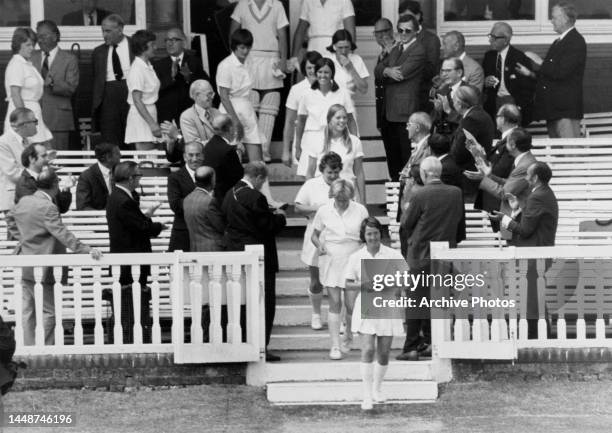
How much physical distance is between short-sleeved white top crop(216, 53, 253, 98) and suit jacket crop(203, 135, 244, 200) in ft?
5.92

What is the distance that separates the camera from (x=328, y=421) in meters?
13.4

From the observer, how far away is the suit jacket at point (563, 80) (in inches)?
694

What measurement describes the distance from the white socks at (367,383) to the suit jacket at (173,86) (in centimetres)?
502

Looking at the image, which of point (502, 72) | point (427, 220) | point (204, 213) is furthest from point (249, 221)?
point (502, 72)

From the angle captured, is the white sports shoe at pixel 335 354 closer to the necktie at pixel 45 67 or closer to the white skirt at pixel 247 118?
the white skirt at pixel 247 118

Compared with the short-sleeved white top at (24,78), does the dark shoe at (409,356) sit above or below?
below

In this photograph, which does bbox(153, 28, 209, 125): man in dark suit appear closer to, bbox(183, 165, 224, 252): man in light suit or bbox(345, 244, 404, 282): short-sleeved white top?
bbox(183, 165, 224, 252): man in light suit

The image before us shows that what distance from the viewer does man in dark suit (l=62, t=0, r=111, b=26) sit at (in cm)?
1864

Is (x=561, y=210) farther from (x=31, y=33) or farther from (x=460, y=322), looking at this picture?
(x=31, y=33)

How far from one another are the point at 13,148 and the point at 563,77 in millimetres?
5546

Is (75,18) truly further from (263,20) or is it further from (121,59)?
(263,20)

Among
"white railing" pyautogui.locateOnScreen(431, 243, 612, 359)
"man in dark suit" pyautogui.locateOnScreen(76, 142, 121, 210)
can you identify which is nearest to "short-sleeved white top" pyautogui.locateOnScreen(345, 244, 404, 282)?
"white railing" pyautogui.locateOnScreen(431, 243, 612, 359)

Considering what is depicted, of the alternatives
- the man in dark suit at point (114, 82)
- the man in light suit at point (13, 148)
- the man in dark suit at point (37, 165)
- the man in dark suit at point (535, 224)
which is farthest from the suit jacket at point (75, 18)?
the man in dark suit at point (535, 224)

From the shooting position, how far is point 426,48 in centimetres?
1730
